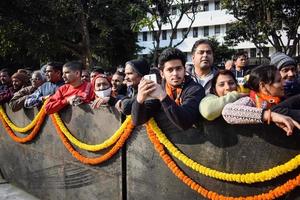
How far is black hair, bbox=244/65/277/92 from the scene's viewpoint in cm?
295

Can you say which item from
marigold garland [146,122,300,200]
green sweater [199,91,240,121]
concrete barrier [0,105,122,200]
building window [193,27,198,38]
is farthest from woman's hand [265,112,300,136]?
building window [193,27,198,38]

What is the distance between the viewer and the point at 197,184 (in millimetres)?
3223

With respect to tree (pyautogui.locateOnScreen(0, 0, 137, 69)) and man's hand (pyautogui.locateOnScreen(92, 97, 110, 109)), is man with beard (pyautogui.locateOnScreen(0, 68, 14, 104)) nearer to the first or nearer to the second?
man's hand (pyautogui.locateOnScreen(92, 97, 110, 109))

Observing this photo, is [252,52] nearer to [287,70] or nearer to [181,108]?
[287,70]

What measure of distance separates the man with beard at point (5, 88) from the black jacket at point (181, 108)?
11.8ft

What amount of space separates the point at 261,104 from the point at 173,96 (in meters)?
0.78

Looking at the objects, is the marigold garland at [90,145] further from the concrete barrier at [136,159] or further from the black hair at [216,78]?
the black hair at [216,78]

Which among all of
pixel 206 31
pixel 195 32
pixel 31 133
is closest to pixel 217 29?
pixel 206 31

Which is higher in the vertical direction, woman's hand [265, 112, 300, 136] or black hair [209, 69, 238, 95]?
black hair [209, 69, 238, 95]

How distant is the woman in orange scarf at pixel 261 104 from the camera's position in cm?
256

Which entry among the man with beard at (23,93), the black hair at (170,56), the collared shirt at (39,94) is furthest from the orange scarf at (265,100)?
the man with beard at (23,93)

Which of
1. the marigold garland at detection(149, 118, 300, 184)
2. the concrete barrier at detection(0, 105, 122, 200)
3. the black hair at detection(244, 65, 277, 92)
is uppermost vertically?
the black hair at detection(244, 65, 277, 92)

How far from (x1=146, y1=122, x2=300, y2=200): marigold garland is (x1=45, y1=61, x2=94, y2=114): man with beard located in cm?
144

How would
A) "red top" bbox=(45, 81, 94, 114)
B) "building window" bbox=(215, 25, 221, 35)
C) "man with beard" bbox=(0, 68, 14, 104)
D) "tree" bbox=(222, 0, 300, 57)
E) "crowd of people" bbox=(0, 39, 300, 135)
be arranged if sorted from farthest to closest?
1. "building window" bbox=(215, 25, 221, 35)
2. "tree" bbox=(222, 0, 300, 57)
3. "man with beard" bbox=(0, 68, 14, 104)
4. "red top" bbox=(45, 81, 94, 114)
5. "crowd of people" bbox=(0, 39, 300, 135)
